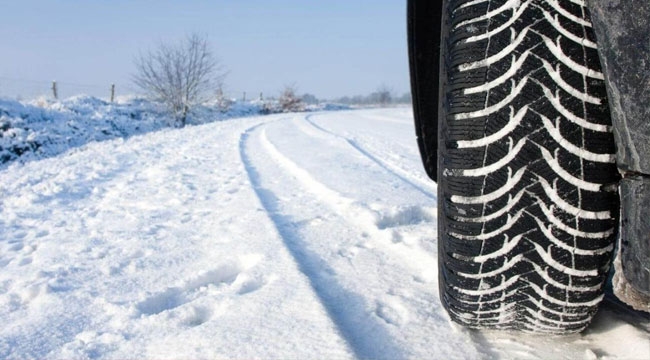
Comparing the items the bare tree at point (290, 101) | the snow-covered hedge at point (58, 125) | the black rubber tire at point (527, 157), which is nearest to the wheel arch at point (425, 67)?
the black rubber tire at point (527, 157)

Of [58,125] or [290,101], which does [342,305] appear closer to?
[58,125]

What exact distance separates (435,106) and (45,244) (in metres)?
1.75

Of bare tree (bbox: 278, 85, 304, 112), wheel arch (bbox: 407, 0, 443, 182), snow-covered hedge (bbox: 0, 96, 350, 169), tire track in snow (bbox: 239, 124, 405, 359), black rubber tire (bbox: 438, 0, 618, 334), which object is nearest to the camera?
black rubber tire (bbox: 438, 0, 618, 334)

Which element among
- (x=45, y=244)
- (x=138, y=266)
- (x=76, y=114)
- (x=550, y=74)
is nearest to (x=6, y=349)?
(x=138, y=266)

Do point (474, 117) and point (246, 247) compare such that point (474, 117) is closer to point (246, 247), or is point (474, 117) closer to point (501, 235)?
point (501, 235)

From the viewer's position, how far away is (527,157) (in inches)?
32.4

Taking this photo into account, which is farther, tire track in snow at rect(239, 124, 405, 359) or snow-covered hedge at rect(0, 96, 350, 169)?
snow-covered hedge at rect(0, 96, 350, 169)

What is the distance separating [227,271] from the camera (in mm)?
1486

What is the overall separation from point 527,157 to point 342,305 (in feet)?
2.12

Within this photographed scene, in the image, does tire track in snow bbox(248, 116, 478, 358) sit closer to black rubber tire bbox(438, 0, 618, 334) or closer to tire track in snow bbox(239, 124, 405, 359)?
tire track in snow bbox(239, 124, 405, 359)

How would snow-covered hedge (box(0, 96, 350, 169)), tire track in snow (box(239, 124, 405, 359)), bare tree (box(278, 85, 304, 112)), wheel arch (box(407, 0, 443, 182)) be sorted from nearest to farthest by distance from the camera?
tire track in snow (box(239, 124, 405, 359)) < wheel arch (box(407, 0, 443, 182)) < snow-covered hedge (box(0, 96, 350, 169)) < bare tree (box(278, 85, 304, 112))

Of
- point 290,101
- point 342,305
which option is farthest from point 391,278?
point 290,101

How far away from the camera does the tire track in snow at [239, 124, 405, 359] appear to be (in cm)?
99

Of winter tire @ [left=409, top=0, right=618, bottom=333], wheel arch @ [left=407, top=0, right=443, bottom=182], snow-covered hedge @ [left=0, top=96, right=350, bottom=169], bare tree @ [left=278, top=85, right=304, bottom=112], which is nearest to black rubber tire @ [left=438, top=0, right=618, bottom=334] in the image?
winter tire @ [left=409, top=0, right=618, bottom=333]
